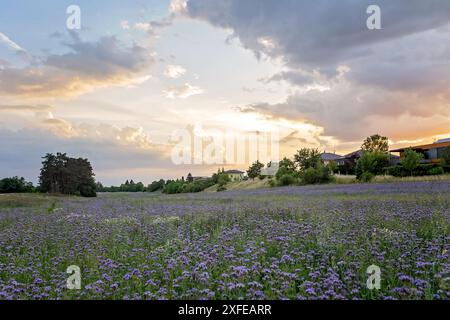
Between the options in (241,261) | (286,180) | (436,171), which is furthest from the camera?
(286,180)

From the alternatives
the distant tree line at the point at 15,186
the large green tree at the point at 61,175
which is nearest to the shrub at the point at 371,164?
the large green tree at the point at 61,175

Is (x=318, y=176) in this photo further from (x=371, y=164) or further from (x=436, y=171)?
(x=436, y=171)

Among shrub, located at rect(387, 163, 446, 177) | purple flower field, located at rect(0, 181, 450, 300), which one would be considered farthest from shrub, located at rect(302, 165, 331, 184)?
purple flower field, located at rect(0, 181, 450, 300)

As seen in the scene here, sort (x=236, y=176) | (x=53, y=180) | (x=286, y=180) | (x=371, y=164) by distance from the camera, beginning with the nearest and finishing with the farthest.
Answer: (x=371, y=164)
(x=286, y=180)
(x=53, y=180)
(x=236, y=176)

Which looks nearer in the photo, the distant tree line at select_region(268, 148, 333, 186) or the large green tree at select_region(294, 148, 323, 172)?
the distant tree line at select_region(268, 148, 333, 186)

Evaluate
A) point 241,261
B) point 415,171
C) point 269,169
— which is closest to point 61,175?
point 269,169

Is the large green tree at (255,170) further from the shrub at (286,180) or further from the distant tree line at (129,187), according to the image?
the distant tree line at (129,187)

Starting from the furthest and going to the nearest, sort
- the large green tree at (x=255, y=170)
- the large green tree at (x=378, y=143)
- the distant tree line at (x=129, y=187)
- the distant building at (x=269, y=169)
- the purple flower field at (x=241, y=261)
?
the distant tree line at (x=129, y=187)
the large green tree at (x=255, y=170)
the distant building at (x=269, y=169)
the large green tree at (x=378, y=143)
the purple flower field at (x=241, y=261)

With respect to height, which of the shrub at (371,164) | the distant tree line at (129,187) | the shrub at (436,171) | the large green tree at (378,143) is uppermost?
the large green tree at (378,143)

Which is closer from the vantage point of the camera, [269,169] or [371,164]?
[371,164]

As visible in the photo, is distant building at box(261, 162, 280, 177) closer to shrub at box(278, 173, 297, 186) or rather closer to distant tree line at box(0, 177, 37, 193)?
shrub at box(278, 173, 297, 186)

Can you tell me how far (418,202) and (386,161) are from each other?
109ft

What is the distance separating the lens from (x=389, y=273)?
471 cm
